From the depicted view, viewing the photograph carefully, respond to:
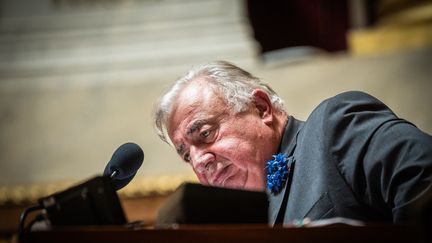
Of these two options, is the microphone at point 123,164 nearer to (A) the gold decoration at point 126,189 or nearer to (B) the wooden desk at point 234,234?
(B) the wooden desk at point 234,234

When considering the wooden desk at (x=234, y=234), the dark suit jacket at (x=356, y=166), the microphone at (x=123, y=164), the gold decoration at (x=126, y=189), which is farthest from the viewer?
the gold decoration at (x=126, y=189)

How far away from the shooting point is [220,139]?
111 inches

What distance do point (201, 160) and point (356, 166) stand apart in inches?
26.9

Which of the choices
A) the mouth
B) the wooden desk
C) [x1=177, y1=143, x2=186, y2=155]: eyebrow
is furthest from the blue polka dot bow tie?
the wooden desk

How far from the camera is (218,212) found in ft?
6.32

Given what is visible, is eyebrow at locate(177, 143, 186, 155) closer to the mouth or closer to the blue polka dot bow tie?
the mouth

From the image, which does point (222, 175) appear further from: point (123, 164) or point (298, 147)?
point (123, 164)

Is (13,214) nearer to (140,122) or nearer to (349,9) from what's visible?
(140,122)

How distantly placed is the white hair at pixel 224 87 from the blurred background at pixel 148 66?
1.40 metres

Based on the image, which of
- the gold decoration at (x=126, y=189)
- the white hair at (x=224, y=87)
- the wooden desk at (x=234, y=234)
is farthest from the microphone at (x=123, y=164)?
the gold decoration at (x=126, y=189)

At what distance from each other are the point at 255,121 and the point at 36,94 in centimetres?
233

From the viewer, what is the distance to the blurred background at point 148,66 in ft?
14.5

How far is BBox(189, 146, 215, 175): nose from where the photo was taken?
2.84m

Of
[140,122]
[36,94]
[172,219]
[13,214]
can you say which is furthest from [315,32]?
[172,219]
